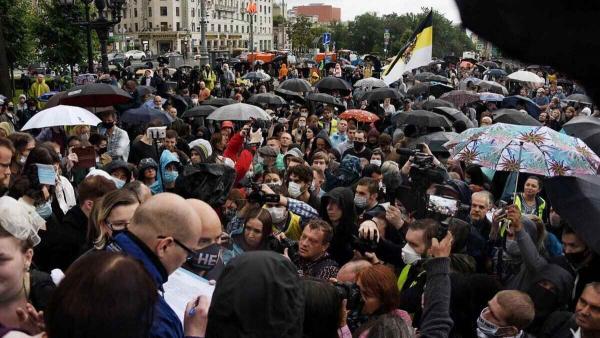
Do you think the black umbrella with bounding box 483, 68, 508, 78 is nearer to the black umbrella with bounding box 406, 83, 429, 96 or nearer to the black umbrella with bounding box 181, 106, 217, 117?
the black umbrella with bounding box 406, 83, 429, 96

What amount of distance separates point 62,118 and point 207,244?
551 centimetres

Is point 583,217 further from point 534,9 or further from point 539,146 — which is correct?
point 534,9

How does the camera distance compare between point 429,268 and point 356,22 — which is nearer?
point 429,268

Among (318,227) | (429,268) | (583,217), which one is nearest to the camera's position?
(429,268)

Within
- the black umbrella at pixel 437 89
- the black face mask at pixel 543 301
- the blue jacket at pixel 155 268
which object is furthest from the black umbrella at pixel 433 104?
the blue jacket at pixel 155 268

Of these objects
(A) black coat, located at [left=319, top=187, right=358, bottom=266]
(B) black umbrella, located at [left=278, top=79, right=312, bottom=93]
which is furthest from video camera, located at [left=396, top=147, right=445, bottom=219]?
(B) black umbrella, located at [left=278, top=79, right=312, bottom=93]

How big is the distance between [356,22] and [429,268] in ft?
348

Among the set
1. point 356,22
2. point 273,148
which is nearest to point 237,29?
point 356,22

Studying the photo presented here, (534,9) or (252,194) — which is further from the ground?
(534,9)

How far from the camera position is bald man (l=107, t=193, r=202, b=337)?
2523mm

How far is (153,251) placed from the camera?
2547mm

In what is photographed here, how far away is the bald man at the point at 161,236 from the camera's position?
2.52m

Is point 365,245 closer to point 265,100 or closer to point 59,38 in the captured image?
point 265,100

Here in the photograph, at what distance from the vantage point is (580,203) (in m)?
4.05
